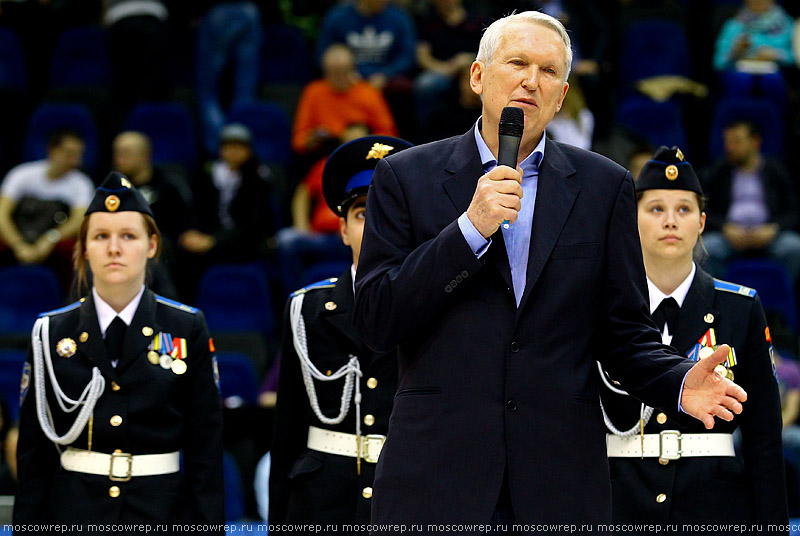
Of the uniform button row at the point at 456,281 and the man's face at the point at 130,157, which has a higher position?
the man's face at the point at 130,157

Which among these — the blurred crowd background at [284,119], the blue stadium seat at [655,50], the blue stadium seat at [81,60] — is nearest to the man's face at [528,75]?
the blurred crowd background at [284,119]

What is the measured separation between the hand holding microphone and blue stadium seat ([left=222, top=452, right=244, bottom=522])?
3815 millimetres

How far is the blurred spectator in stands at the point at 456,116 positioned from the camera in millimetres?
9047

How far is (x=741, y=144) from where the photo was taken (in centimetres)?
873

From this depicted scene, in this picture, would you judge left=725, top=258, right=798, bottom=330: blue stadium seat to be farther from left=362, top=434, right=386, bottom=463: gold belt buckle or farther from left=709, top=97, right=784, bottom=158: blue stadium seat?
left=362, top=434, right=386, bottom=463: gold belt buckle

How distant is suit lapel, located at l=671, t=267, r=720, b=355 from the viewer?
4.15 meters

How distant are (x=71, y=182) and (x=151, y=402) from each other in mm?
5229

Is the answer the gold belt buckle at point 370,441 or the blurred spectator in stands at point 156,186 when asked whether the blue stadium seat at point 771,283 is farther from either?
the gold belt buckle at point 370,441

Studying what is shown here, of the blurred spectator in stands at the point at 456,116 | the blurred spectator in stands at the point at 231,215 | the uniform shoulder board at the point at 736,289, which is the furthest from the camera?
the blurred spectator in stands at the point at 456,116

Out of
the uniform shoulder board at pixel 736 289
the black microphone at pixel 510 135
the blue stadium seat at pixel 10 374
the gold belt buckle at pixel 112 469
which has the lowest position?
the blue stadium seat at pixel 10 374

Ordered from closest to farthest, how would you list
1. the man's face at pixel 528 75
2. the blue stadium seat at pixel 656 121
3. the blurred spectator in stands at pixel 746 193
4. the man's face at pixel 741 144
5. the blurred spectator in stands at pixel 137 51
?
the man's face at pixel 528 75 < the blurred spectator in stands at pixel 746 193 < the man's face at pixel 741 144 < the blue stadium seat at pixel 656 121 < the blurred spectator in stands at pixel 137 51

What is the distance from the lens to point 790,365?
23.7ft

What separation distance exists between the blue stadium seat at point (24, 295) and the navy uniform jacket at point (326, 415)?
456cm

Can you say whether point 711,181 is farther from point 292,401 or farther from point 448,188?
point 448,188
